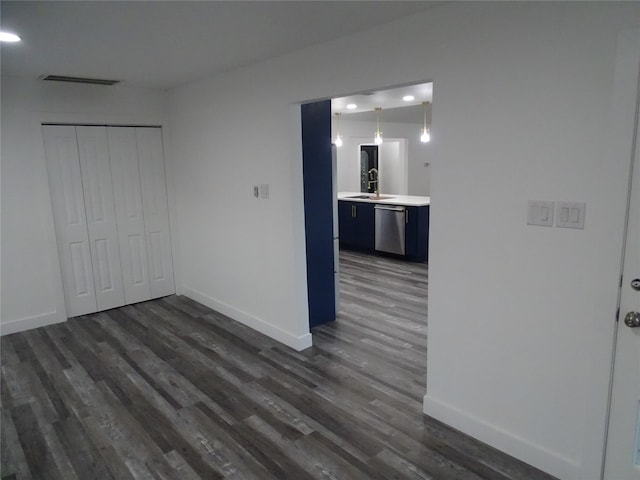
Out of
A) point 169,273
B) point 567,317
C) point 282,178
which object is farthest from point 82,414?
point 567,317

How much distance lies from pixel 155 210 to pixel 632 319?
4612mm

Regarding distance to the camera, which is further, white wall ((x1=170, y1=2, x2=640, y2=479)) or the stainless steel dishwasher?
the stainless steel dishwasher

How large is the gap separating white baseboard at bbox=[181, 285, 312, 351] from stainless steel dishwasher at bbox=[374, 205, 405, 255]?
3.16 meters

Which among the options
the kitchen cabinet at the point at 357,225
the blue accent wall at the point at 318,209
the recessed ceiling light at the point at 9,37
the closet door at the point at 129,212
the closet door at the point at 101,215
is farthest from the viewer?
the kitchen cabinet at the point at 357,225

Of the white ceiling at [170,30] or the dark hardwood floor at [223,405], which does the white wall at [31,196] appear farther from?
the white ceiling at [170,30]

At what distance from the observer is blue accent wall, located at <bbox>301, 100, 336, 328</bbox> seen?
378 centimetres

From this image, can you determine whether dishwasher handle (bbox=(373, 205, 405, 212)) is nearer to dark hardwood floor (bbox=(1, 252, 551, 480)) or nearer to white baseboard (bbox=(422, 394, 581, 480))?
dark hardwood floor (bbox=(1, 252, 551, 480))

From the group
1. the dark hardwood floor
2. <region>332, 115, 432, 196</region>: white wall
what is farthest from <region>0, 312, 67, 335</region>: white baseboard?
<region>332, 115, 432, 196</region>: white wall

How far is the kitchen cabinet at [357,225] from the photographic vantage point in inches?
281

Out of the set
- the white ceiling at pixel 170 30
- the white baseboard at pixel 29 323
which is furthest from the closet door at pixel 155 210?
the white ceiling at pixel 170 30

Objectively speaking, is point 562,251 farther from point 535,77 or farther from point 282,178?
point 282,178

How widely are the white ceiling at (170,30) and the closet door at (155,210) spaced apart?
4.27 feet

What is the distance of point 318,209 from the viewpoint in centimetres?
396

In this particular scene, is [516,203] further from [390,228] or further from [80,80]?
[390,228]
